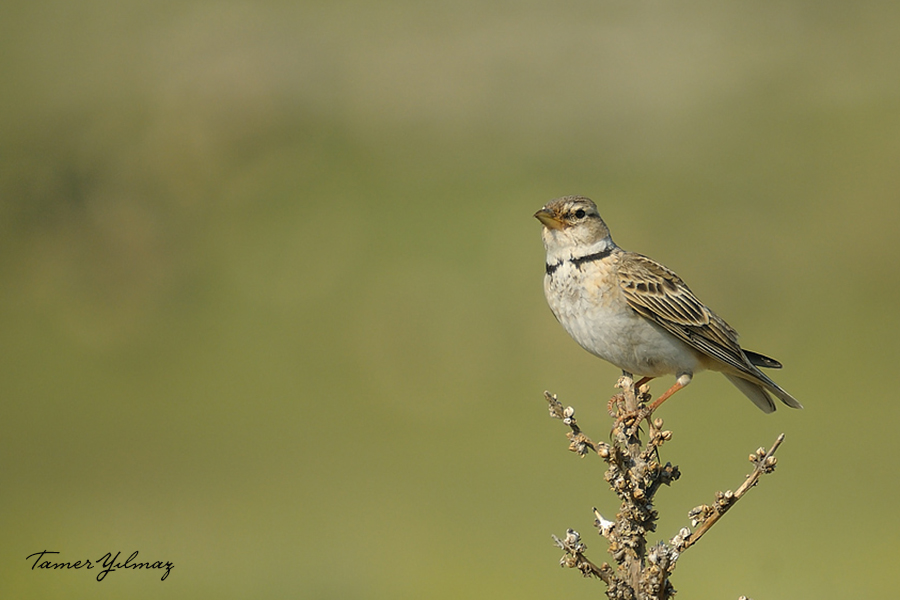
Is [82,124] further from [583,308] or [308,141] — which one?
[583,308]

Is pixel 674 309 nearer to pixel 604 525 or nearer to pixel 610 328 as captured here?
pixel 610 328

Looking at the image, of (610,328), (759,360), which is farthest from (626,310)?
(759,360)

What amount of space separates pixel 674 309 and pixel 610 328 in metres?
0.44

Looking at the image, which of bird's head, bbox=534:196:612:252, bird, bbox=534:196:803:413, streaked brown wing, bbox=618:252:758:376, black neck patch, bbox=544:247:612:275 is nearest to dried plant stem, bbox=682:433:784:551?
bird, bbox=534:196:803:413

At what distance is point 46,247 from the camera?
2186cm

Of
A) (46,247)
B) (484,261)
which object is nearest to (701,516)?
(484,261)

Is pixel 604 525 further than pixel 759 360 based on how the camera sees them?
No

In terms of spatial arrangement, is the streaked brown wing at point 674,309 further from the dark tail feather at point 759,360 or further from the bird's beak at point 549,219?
the bird's beak at point 549,219

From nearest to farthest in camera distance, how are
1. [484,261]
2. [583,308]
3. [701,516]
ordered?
[701,516] < [583,308] < [484,261]

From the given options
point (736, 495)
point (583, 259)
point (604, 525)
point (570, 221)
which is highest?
point (570, 221)

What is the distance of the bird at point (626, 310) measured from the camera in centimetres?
496

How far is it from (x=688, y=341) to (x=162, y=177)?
20003 millimetres

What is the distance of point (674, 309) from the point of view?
16.8ft

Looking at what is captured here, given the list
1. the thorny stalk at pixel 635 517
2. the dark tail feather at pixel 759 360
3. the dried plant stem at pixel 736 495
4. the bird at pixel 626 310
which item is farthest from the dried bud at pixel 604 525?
the dark tail feather at pixel 759 360
